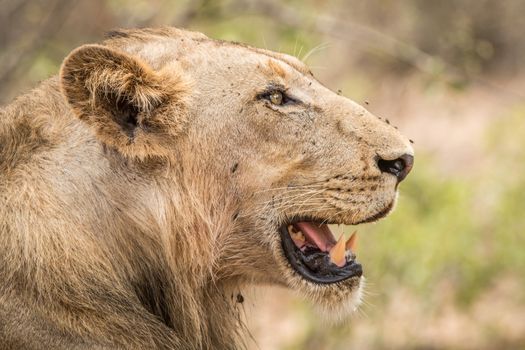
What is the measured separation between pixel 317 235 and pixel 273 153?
357 mm

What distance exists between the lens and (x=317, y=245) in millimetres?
3693

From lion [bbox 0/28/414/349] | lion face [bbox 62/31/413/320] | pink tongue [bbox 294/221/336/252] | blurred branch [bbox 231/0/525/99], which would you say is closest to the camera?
lion [bbox 0/28/414/349]

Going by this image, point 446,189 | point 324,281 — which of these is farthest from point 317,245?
point 446,189

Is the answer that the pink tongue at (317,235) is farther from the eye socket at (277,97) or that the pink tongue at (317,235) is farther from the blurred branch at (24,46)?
the blurred branch at (24,46)

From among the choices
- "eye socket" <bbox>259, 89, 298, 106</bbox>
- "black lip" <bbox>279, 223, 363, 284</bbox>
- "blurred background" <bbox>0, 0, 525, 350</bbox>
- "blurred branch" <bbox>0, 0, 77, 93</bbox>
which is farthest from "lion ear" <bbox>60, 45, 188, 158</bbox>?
"blurred branch" <bbox>0, 0, 77, 93</bbox>

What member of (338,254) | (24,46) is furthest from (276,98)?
(24,46)

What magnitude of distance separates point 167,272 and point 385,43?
5055 mm

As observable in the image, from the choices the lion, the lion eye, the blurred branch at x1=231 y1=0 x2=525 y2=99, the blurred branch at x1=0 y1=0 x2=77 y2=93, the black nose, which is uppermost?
the blurred branch at x1=231 y1=0 x2=525 y2=99

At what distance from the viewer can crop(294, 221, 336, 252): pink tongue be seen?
3.69 m

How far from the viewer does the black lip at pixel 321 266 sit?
362cm

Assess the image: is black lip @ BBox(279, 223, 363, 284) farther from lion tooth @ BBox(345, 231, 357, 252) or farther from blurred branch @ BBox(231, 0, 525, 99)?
blurred branch @ BBox(231, 0, 525, 99)

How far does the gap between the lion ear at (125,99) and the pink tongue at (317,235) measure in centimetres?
57

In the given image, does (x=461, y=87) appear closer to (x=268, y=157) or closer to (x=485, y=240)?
(x=485, y=240)

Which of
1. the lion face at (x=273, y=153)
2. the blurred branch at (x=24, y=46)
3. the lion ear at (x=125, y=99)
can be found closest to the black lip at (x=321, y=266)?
the lion face at (x=273, y=153)
